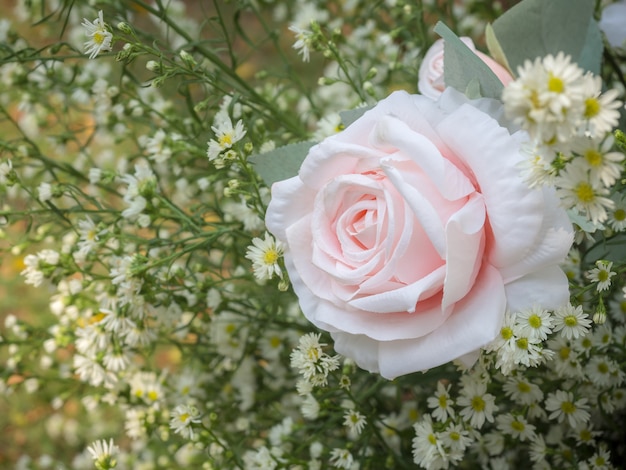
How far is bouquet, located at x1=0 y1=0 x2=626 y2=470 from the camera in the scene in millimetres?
365

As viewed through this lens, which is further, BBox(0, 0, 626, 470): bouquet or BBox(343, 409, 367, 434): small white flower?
BBox(343, 409, 367, 434): small white flower

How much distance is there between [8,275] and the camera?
1655 mm

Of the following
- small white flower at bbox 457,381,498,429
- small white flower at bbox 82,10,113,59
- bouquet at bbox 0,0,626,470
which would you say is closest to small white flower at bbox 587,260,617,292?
bouquet at bbox 0,0,626,470

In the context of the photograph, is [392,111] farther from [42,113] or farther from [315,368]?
[42,113]

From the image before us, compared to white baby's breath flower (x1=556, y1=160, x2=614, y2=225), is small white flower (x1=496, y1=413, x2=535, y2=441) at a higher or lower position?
lower

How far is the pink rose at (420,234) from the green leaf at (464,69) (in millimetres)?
31

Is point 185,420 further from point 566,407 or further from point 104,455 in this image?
point 566,407

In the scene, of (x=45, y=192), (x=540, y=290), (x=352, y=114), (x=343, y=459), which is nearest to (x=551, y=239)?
(x=540, y=290)

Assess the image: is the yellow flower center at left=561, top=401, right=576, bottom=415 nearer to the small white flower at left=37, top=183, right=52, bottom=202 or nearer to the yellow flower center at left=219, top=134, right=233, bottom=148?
the yellow flower center at left=219, top=134, right=233, bottom=148

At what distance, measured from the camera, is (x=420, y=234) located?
0.38 meters

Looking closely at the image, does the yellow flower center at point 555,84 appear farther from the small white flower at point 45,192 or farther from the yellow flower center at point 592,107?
the small white flower at point 45,192

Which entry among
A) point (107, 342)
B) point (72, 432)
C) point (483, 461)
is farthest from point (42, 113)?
point (483, 461)

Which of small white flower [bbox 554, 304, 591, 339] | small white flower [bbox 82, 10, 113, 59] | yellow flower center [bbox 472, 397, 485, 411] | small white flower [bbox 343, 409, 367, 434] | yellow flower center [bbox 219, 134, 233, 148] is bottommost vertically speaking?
small white flower [bbox 343, 409, 367, 434]

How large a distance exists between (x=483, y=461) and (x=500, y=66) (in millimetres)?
339
